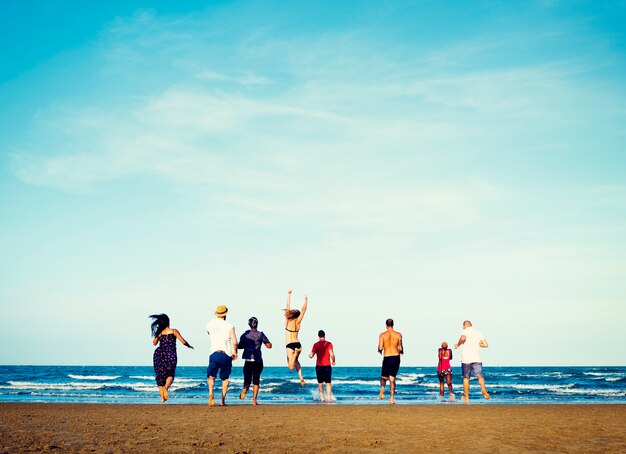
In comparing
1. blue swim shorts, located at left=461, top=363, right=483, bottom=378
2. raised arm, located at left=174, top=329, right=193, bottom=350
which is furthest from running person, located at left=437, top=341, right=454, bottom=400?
raised arm, located at left=174, top=329, right=193, bottom=350

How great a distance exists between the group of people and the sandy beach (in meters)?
1.03

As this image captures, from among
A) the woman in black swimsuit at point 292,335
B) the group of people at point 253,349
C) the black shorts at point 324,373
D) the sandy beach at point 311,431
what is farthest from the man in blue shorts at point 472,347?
the woman in black swimsuit at point 292,335

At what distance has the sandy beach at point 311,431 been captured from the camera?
7043 millimetres

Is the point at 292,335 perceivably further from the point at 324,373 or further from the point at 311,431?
the point at 311,431

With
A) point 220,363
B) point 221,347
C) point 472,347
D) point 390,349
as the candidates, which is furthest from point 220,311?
point 472,347

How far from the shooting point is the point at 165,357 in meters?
12.0

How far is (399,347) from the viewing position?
14.4 metres

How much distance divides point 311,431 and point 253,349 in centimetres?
486

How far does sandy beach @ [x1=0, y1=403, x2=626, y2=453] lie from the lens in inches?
277

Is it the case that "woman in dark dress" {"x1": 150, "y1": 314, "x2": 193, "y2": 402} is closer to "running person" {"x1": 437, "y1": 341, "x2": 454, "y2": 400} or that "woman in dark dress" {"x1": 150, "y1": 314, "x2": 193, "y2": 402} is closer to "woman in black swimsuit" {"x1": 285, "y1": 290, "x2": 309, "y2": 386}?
"woman in black swimsuit" {"x1": 285, "y1": 290, "x2": 309, "y2": 386}

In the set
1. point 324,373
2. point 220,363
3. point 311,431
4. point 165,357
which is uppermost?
point 165,357

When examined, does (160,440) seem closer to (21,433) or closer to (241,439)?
(241,439)

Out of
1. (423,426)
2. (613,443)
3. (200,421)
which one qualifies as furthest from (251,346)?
(613,443)

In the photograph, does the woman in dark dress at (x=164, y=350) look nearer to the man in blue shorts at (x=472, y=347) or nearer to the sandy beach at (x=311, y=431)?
the sandy beach at (x=311, y=431)
